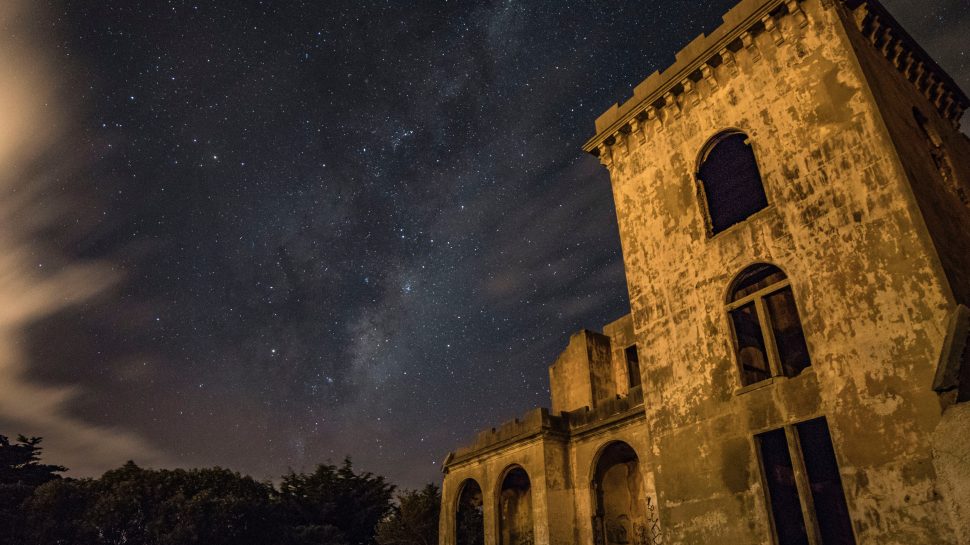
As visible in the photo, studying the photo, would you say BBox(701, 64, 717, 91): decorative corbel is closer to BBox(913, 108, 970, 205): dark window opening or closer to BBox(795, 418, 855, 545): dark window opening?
BBox(913, 108, 970, 205): dark window opening

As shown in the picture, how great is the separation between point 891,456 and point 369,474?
4043 cm

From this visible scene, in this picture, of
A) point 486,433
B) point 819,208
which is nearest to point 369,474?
point 486,433

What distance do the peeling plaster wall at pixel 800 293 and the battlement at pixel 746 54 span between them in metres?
0.15

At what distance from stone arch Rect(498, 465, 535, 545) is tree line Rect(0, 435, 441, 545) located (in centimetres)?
1306

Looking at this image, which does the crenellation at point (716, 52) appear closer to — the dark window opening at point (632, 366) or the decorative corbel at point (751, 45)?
the decorative corbel at point (751, 45)

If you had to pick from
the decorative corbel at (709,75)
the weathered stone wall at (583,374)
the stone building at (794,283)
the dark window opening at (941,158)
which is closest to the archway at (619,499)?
the stone building at (794,283)

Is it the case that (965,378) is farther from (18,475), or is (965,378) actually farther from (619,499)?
(18,475)

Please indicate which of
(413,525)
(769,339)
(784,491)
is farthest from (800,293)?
(413,525)

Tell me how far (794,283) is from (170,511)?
3280 cm

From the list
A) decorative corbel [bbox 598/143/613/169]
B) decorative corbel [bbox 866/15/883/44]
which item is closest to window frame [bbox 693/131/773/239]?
decorative corbel [bbox 598/143/613/169]

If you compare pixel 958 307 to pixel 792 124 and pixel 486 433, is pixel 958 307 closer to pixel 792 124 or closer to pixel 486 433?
pixel 792 124

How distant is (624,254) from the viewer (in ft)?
48.5

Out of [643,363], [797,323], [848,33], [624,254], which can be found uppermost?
[848,33]

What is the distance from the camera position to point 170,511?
3064cm
